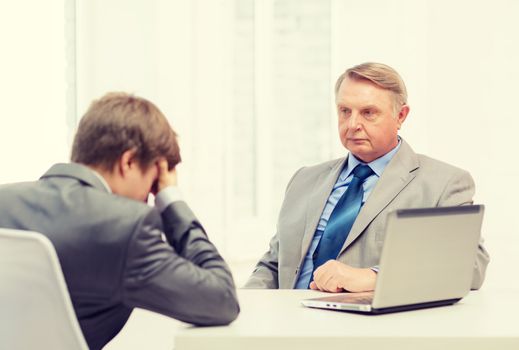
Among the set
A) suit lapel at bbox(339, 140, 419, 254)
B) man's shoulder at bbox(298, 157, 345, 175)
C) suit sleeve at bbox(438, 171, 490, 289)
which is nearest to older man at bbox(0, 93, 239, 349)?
suit lapel at bbox(339, 140, 419, 254)

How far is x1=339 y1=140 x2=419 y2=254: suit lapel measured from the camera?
262cm

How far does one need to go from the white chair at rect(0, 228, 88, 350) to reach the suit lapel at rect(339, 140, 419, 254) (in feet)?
4.12

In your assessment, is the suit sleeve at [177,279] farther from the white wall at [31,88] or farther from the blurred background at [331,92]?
the blurred background at [331,92]

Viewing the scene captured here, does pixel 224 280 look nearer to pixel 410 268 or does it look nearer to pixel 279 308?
pixel 279 308

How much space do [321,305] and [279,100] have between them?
2.69 meters

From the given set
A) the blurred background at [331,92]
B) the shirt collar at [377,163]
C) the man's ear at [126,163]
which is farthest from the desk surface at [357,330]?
the blurred background at [331,92]

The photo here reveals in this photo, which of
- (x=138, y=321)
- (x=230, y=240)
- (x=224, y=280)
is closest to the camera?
(x=224, y=280)

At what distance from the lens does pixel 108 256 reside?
5.17 ft

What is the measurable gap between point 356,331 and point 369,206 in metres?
1.00

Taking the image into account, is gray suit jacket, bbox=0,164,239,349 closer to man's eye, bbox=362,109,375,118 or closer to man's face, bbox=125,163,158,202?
man's face, bbox=125,163,158,202

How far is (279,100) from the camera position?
455 centimetres

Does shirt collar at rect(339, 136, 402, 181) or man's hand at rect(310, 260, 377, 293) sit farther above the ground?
shirt collar at rect(339, 136, 402, 181)

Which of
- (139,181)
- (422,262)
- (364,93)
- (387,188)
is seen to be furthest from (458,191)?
(139,181)

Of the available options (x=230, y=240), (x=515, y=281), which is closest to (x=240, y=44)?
(x=230, y=240)
